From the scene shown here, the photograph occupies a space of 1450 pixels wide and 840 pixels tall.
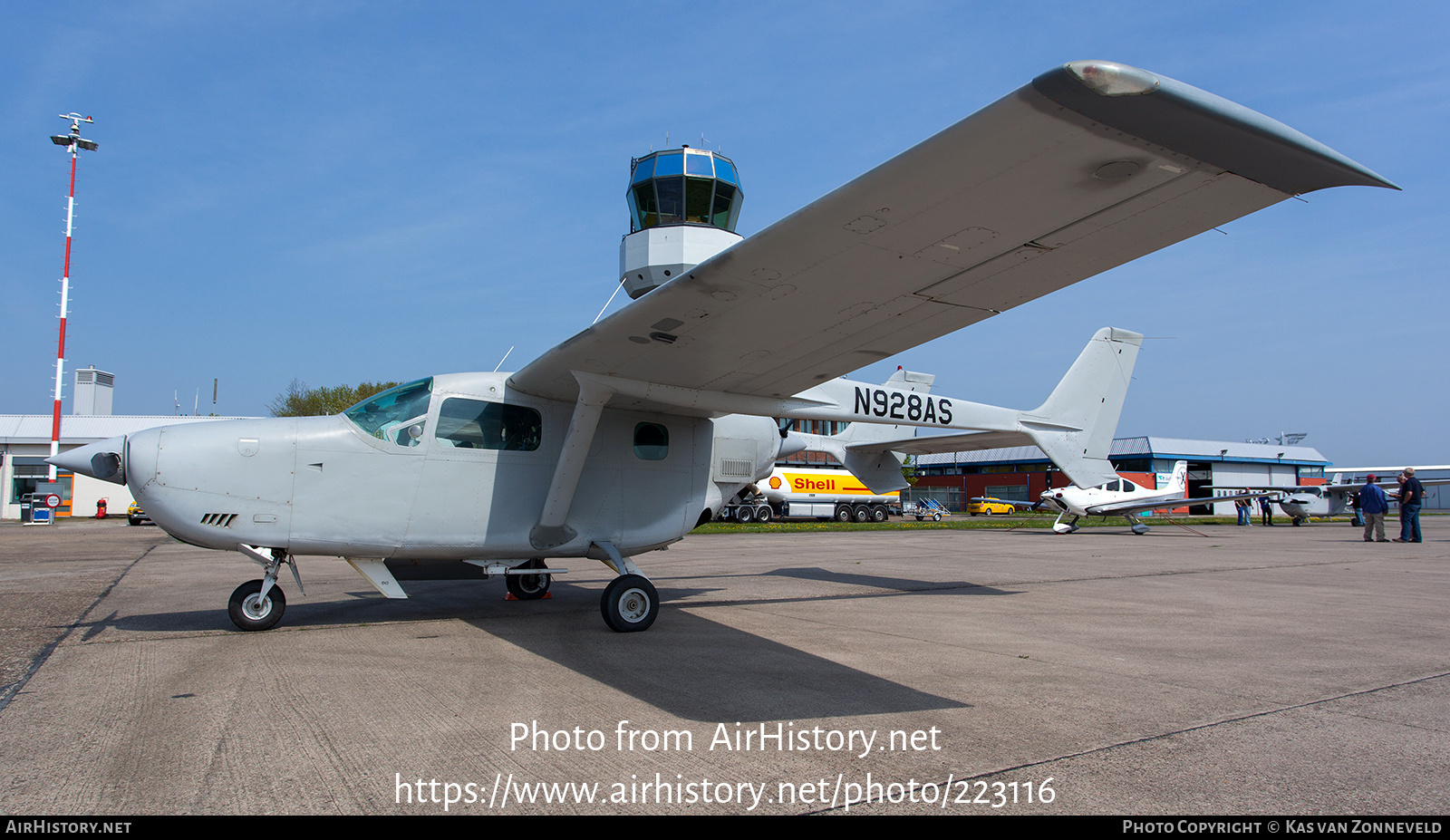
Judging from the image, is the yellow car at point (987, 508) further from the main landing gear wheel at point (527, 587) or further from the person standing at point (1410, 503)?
the main landing gear wheel at point (527, 587)

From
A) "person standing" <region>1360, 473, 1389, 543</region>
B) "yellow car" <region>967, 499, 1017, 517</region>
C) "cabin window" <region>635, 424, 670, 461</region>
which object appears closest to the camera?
"cabin window" <region>635, 424, 670, 461</region>

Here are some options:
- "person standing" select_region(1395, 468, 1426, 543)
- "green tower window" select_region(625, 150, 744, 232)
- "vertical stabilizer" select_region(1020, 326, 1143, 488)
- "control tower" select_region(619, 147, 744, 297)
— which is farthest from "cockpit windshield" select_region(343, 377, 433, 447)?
"person standing" select_region(1395, 468, 1426, 543)

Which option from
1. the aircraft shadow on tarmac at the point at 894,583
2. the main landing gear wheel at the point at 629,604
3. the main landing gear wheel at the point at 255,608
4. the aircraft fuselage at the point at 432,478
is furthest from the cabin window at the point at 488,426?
the aircraft shadow on tarmac at the point at 894,583

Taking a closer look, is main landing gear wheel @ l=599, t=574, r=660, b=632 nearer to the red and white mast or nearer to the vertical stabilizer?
the vertical stabilizer

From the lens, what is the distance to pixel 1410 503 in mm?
19375

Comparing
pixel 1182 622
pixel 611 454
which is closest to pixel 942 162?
pixel 611 454

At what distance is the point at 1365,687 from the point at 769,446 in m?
5.40

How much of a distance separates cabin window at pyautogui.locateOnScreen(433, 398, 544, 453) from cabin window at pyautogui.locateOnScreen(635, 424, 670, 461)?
3.25 feet

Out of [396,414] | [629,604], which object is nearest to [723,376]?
[629,604]

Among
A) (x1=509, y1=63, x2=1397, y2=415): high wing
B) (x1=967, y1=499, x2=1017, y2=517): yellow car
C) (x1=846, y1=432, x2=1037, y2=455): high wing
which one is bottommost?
(x1=967, y1=499, x2=1017, y2=517): yellow car

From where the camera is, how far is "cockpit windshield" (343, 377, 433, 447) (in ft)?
21.2

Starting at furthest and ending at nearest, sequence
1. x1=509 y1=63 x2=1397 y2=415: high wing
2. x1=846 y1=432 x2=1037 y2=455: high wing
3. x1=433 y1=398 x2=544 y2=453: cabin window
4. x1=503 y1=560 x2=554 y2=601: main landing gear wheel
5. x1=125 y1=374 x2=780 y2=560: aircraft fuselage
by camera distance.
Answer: x1=846 y1=432 x2=1037 y2=455: high wing, x1=503 y1=560 x2=554 y2=601: main landing gear wheel, x1=433 y1=398 x2=544 y2=453: cabin window, x1=125 y1=374 x2=780 y2=560: aircraft fuselage, x1=509 y1=63 x2=1397 y2=415: high wing

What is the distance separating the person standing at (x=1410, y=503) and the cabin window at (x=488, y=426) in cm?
2157

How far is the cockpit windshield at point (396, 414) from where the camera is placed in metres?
6.45
